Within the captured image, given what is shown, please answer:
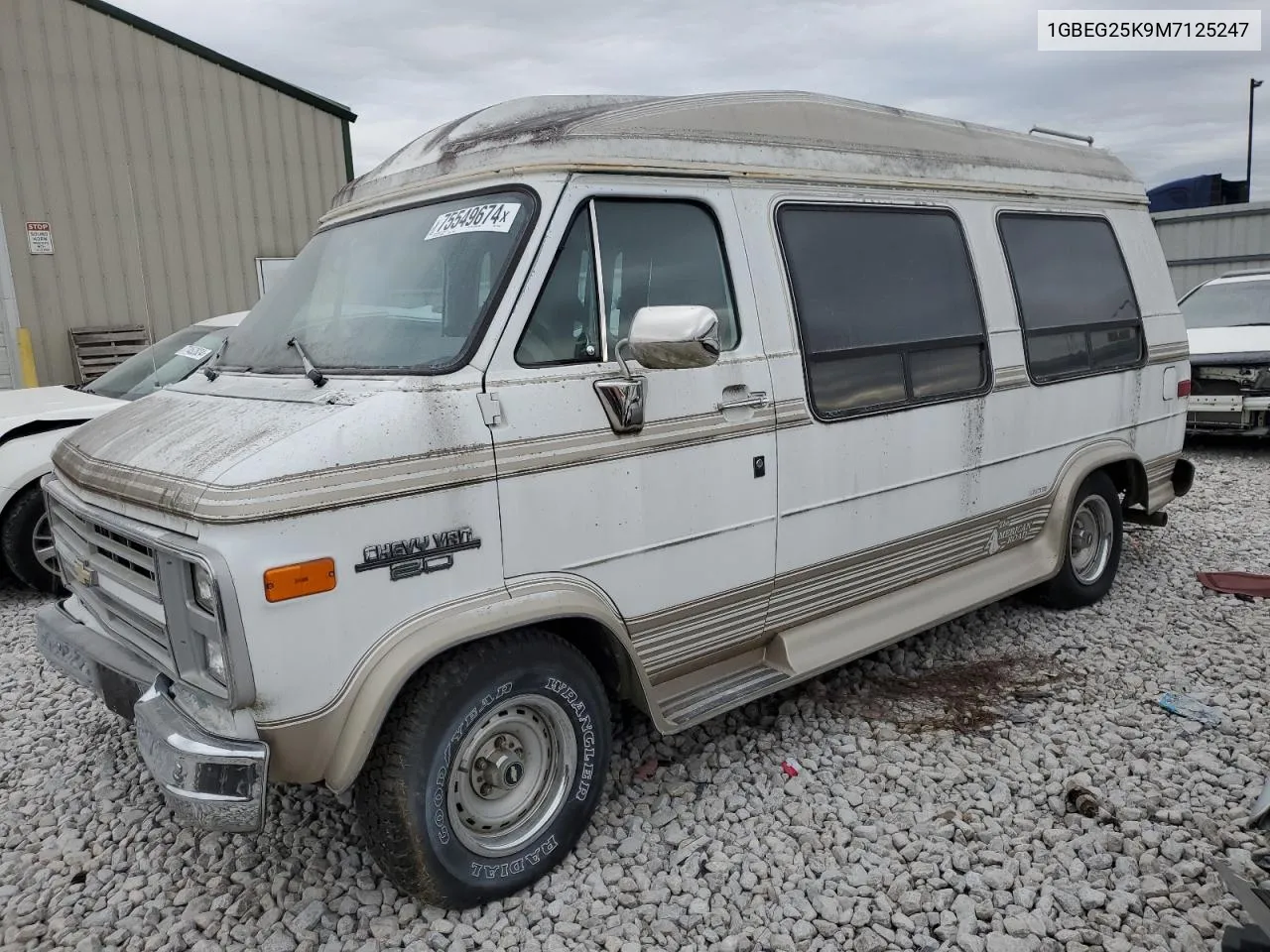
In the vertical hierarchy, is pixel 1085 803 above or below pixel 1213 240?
below

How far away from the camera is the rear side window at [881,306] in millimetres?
3795

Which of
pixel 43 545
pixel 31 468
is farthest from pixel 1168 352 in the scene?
pixel 43 545

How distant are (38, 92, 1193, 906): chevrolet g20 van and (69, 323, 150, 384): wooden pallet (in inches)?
341

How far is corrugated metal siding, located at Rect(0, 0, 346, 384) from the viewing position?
35.3 ft

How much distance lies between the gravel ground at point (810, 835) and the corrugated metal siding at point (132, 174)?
8145mm

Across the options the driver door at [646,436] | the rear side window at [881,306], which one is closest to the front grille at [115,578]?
the driver door at [646,436]

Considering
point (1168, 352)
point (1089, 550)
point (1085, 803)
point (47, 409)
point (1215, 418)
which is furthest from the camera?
point (1215, 418)

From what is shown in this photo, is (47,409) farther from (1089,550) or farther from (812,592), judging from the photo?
(1089,550)

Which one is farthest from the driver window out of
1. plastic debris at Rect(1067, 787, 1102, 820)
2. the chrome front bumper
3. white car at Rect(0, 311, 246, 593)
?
white car at Rect(0, 311, 246, 593)

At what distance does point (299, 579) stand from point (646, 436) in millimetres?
1250

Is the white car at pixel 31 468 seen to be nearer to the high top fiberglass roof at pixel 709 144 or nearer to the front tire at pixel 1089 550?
the high top fiberglass roof at pixel 709 144

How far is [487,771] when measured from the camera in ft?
10.0

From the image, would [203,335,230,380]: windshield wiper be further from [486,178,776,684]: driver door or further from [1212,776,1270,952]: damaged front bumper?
[1212,776,1270,952]: damaged front bumper

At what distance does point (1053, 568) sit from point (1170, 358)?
1776 millimetres
